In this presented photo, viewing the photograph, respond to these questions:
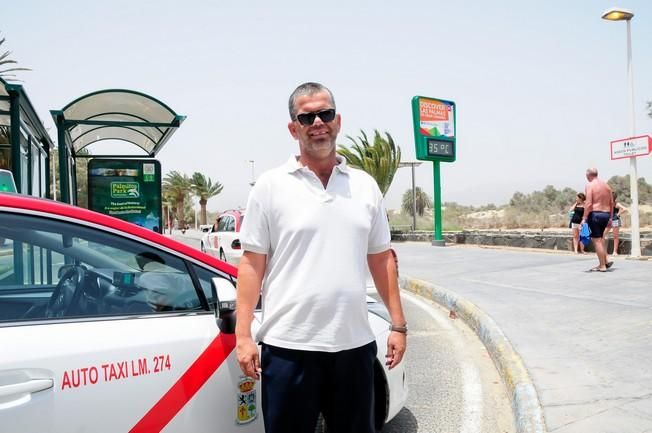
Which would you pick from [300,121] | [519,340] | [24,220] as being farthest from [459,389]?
[24,220]

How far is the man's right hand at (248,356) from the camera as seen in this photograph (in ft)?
6.93

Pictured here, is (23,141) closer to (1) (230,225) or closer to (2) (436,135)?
(1) (230,225)

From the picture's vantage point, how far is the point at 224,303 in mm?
2279

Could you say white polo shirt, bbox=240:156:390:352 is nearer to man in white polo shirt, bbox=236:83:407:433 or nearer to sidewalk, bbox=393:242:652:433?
man in white polo shirt, bbox=236:83:407:433

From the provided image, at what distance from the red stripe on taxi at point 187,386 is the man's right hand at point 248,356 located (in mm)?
230

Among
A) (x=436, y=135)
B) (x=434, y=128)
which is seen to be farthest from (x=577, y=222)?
(x=434, y=128)

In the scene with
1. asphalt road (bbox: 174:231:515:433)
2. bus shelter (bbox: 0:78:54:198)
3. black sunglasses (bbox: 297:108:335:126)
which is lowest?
asphalt road (bbox: 174:231:515:433)

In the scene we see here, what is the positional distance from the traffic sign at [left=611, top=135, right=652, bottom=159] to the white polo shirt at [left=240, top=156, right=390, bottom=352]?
10.8 m

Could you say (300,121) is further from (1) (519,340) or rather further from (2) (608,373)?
(1) (519,340)

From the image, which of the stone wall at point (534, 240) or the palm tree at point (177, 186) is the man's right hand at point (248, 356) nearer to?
the stone wall at point (534, 240)

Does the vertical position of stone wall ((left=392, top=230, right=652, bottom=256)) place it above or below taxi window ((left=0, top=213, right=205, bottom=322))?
below

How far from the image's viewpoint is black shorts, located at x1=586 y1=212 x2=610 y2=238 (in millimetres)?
8836

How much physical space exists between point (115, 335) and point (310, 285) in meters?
0.80

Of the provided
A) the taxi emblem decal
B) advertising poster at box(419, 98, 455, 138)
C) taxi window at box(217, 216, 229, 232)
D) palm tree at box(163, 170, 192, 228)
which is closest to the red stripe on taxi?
the taxi emblem decal
